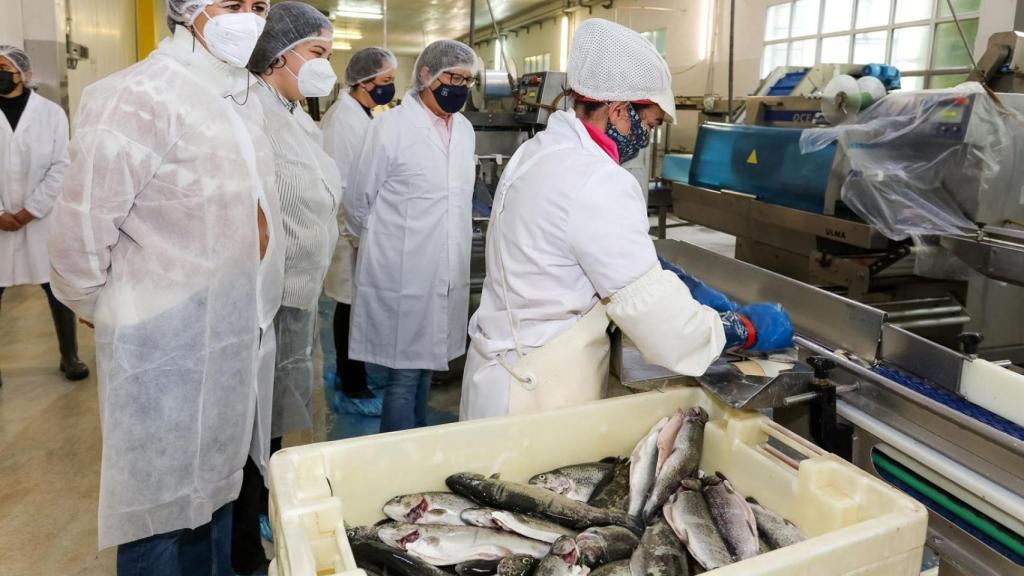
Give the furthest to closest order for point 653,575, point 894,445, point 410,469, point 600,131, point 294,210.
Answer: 1. point 294,210
2. point 600,131
3. point 894,445
4. point 410,469
5. point 653,575

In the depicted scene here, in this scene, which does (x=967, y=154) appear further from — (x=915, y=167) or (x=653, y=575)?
(x=653, y=575)

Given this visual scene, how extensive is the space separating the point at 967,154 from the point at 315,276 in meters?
2.04

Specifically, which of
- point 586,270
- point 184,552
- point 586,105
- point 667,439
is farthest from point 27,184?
point 667,439

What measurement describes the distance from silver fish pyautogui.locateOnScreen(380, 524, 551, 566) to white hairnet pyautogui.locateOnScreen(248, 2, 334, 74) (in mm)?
1404

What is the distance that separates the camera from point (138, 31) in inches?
355

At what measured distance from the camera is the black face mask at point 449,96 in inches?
104

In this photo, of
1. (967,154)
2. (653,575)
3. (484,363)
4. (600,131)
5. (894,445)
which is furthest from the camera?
(967,154)

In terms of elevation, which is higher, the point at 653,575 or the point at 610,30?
the point at 610,30

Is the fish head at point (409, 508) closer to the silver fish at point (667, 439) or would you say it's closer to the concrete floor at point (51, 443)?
the silver fish at point (667, 439)

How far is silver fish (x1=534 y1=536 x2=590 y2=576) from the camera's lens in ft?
3.25

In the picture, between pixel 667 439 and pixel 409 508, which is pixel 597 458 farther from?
pixel 409 508

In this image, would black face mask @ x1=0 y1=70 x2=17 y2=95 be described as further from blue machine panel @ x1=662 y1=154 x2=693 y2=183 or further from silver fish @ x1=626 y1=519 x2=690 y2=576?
blue machine panel @ x1=662 y1=154 x2=693 y2=183

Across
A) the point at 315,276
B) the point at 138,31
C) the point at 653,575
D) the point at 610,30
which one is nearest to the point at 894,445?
the point at 653,575

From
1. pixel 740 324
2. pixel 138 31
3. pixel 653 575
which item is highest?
pixel 138 31
